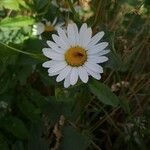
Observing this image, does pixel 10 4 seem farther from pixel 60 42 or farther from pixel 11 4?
pixel 60 42

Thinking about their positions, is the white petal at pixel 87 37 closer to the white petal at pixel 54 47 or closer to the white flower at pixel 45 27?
the white petal at pixel 54 47

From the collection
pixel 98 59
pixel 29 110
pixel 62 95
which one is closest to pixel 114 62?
pixel 98 59

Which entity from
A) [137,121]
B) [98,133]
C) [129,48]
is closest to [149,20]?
[129,48]

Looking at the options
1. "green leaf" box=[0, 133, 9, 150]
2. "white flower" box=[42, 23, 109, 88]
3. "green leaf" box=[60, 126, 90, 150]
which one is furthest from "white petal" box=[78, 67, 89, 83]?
"green leaf" box=[0, 133, 9, 150]

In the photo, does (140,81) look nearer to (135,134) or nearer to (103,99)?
(135,134)

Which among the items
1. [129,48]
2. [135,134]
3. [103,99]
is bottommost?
[135,134]

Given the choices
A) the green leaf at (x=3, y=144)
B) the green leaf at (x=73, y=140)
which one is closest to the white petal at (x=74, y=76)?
the green leaf at (x=73, y=140)

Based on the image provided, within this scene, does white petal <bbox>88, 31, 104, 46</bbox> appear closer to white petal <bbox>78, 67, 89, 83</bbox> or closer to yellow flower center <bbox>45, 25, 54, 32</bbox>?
white petal <bbox>78, 67, 89, 83</bbox>

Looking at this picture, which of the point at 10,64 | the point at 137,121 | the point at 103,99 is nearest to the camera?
the point at 103,99
